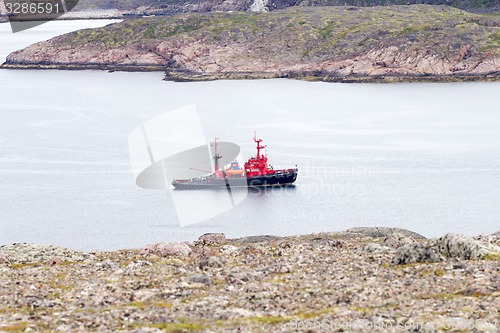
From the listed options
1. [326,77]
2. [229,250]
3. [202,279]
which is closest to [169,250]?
[229,250]

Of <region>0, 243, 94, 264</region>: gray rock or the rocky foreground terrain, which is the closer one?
the rocky foreground terrain

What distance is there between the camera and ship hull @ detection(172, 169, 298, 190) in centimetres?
8975

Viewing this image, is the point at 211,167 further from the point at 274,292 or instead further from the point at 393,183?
the point at 274,292

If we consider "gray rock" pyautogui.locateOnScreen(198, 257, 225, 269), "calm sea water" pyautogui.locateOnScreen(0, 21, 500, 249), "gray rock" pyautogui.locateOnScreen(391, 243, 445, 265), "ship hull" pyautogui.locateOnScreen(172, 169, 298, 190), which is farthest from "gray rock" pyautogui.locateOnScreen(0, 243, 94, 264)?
"ship hull" pyautogui.locateOnScreen(172, 169, 298, 190)

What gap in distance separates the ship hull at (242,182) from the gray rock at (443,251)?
63873 mm

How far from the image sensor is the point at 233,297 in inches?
872

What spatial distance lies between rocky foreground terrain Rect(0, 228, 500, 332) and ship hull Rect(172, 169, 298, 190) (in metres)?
59.5

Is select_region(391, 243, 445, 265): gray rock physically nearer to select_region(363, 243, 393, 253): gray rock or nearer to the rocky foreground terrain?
the rocky foreground terrain

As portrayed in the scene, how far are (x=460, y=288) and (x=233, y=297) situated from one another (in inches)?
217

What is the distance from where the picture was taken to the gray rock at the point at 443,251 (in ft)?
82.6

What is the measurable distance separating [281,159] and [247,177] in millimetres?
8535

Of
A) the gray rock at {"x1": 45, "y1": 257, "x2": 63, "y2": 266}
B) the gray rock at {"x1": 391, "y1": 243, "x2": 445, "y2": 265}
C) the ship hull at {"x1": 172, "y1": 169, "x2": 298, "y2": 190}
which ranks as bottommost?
the ship hull at {"x1": 172, "y1": 169, "x2": 298, "y2": 190}

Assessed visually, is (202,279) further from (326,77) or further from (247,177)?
(326,77)

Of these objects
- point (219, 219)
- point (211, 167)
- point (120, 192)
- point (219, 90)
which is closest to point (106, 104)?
point (219, 90)
